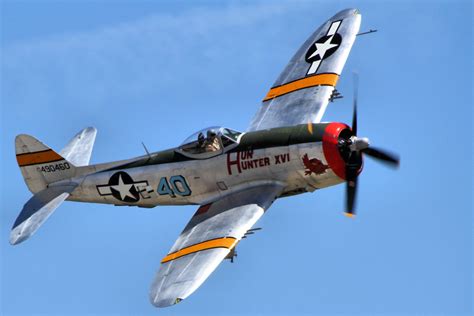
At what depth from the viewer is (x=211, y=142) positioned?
93.1 ft

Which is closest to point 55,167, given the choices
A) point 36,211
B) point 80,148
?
point 80,148

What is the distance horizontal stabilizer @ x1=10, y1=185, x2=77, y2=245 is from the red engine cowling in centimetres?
656

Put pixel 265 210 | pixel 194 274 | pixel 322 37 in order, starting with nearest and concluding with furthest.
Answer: pixel 194 274 < pixel 265 210 < pixel 322 37

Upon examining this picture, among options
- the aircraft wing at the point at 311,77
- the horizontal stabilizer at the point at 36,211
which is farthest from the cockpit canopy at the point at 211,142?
the horizontal stabilizer at the point at 36,211

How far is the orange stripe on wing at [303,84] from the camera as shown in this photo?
101ft

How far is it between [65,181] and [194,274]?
5866 mm

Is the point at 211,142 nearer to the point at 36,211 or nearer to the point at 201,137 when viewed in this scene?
the point at 201,137

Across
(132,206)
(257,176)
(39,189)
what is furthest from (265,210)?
(39,189)

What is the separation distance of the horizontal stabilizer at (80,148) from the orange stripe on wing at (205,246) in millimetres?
4994

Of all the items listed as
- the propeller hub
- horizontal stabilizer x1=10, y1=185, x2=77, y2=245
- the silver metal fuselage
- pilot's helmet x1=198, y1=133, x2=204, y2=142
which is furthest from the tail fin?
the propeller hub

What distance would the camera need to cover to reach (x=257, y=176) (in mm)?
28094

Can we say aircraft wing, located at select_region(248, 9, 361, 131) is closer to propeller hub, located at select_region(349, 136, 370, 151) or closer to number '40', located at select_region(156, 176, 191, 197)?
propeller hub, located at select_region(349, 136, 370, 151)

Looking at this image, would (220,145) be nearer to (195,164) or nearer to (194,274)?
(195,164)

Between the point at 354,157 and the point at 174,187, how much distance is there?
4.27 meters
